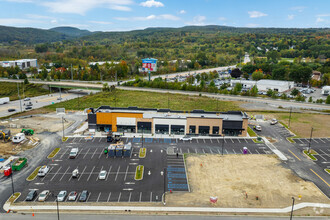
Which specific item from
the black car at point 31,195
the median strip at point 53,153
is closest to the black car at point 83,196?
the black car at point 31,195

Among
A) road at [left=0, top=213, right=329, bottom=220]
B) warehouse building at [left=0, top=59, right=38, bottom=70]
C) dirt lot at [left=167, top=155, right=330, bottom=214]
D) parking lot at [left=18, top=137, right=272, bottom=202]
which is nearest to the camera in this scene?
road at [left=0, top=213, right=329, bottom=220]

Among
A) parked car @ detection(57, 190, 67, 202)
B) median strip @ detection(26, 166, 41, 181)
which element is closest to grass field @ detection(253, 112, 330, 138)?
parked car @ detection(57, 190, 67, 202)

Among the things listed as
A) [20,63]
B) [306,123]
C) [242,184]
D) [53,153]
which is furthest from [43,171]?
[20,63]

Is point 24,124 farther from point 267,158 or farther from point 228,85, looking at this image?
point 228,85

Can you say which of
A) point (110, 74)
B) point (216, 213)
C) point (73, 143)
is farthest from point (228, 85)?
point (216, 213)

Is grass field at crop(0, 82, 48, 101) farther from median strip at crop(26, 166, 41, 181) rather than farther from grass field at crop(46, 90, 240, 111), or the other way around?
median strip at crop(26, 166, 41, 181)

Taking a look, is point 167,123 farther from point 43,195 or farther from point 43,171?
point 43,195
